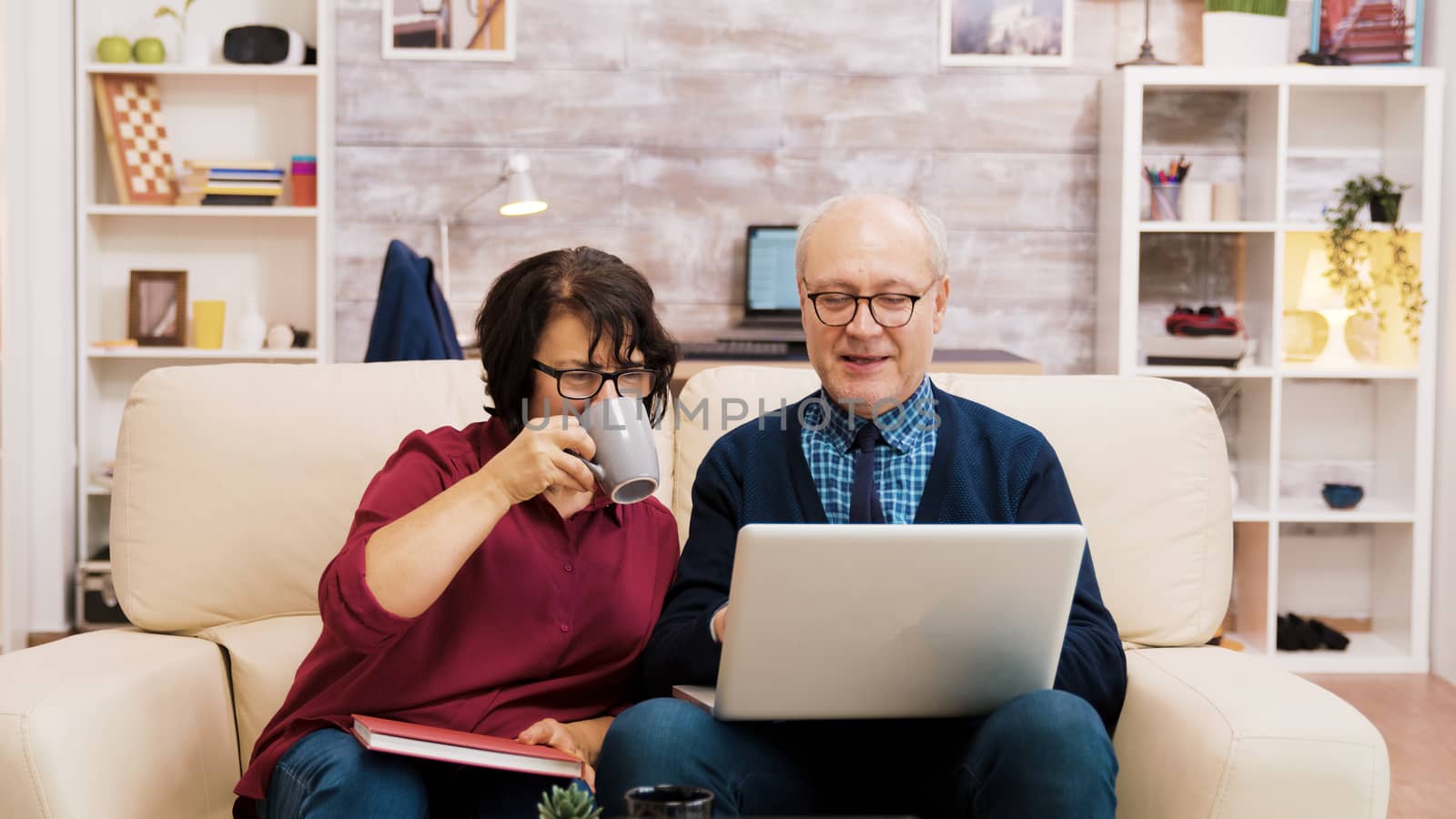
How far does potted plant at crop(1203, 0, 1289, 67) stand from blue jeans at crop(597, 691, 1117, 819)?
114 inches

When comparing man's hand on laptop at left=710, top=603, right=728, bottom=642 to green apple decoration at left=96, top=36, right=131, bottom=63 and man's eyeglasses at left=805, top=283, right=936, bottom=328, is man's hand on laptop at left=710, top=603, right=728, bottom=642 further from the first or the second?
green apple decoration at left=96, top=36, right=131, bottom=63

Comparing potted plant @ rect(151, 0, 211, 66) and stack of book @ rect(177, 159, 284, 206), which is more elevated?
potted plant @ rect(151, 0, 211, 66)

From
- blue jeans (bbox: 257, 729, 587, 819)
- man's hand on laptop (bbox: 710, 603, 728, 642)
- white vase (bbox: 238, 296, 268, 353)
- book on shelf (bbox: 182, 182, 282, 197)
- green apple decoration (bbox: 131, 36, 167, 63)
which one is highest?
green apple decoration (bbox: 131, 36, 167, 63)

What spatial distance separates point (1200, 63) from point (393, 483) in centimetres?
334

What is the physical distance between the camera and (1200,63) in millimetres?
4027

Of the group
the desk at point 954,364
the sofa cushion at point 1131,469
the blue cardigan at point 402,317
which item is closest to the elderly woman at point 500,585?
the sofa cushion at point 1131,469

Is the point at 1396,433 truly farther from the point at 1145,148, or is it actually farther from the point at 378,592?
the point at 378,592

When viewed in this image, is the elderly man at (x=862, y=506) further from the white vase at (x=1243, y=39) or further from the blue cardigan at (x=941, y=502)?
the white vase at (x=1243, y=39)

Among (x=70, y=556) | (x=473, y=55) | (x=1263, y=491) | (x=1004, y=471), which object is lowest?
(x=70, y=556)

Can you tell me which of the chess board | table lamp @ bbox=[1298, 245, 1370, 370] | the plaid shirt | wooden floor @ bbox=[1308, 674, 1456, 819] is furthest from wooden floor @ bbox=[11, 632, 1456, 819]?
the plaid shirt

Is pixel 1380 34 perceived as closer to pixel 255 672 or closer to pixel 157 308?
pixel 255 672

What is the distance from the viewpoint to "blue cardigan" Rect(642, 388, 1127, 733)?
1.57m

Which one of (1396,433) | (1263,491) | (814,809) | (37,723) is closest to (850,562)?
(814,809)

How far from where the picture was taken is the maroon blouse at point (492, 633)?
1.51m
